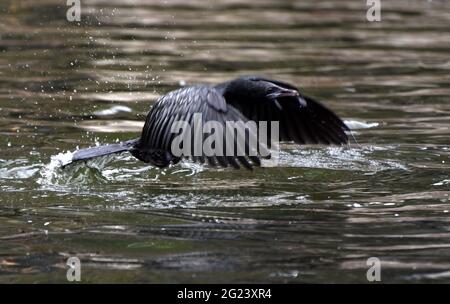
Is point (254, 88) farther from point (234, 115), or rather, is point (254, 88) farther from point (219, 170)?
point (219, 170)

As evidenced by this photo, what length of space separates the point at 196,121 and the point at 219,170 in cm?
149

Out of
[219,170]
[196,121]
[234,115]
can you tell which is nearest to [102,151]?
[219,170]

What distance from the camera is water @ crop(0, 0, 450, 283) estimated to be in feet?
20.5

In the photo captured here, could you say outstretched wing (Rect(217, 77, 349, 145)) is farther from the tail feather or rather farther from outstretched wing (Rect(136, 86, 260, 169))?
the tail feather

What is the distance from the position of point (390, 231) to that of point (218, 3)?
41.2 ft

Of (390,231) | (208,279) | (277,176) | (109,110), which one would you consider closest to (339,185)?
(277,176)

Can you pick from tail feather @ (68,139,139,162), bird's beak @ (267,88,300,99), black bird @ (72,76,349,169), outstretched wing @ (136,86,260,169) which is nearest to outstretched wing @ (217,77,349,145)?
black bird @ (72,76,349,169)

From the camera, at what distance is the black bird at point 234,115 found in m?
7.16

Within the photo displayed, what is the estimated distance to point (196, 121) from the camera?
281 inches

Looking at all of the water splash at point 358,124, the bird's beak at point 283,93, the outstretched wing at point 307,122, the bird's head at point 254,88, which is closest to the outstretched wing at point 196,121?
the bird's head at point 254,88

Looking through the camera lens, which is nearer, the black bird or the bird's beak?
the black bird

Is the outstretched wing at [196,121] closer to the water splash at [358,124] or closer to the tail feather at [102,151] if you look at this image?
the tail feather at [102,151]

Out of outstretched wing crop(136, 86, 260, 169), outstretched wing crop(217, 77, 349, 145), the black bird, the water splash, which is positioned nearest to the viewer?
outstretched wing crop(136, 86, 260, 169)
